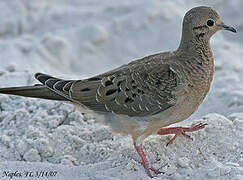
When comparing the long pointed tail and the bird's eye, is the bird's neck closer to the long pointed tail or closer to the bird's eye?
the bird's eye

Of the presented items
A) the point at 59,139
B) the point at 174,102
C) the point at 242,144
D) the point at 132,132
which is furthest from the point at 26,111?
the point at 242,144

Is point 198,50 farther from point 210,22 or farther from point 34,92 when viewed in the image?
point 34,92

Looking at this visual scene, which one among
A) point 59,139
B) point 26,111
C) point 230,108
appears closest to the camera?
point 59,139

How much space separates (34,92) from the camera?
180 inches

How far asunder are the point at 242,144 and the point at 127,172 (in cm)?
102

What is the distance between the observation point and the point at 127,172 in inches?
168

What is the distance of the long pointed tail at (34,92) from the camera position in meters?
4.50

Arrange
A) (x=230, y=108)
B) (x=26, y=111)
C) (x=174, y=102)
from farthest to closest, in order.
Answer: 1. (x=230, y=108)
2. (x=26, y=111)
3. (x=174, y=102)

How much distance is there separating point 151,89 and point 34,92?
987 millimetres

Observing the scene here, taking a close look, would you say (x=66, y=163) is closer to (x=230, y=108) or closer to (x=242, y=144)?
(x=242, y=144)

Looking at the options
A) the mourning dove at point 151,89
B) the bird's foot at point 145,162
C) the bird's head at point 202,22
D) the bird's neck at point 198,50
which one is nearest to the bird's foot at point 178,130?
the mourning dove at point 151,89

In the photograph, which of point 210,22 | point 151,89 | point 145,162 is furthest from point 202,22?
point 145,162

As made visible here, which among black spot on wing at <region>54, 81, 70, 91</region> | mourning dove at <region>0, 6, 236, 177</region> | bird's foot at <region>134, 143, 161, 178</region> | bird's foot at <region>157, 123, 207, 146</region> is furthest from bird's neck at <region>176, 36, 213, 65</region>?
black spot on wing at <region>54, 81, 70, 91</region>

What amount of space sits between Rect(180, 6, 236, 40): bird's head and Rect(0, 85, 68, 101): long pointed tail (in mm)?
1221
